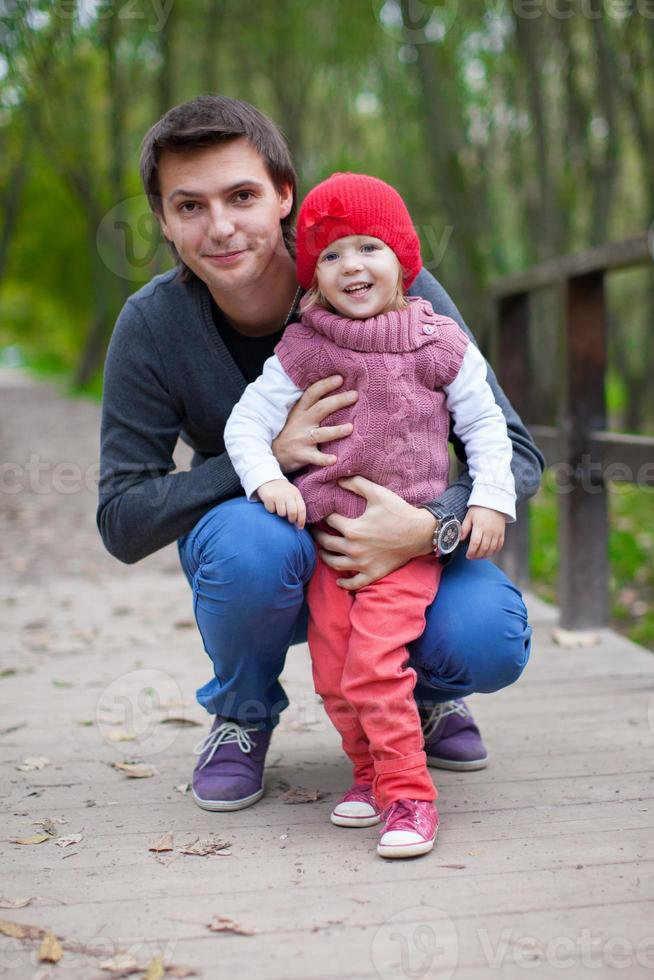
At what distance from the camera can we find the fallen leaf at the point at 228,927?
175 cm

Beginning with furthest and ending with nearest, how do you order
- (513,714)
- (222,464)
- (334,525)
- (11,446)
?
(11,446), (513,714), (222,464), (334,525)

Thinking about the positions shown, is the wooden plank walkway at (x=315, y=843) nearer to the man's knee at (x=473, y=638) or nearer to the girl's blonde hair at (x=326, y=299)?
the man's knee at (x=473, y=638)

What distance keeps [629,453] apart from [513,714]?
3.22ft

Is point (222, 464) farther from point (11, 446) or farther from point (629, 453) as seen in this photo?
point (11, 446)

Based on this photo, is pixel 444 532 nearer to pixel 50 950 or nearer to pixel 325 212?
pixel 325 212

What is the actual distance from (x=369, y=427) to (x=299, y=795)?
0.82 m

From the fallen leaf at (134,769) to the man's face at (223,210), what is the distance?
1123 mm

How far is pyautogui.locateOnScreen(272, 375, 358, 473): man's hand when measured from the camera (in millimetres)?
2270

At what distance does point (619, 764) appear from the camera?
250 centimetres

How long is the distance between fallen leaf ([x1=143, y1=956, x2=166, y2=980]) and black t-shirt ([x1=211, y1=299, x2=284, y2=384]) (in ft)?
4.36

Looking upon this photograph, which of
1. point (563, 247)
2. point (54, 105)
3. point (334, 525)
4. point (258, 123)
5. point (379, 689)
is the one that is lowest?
point (379, 689)

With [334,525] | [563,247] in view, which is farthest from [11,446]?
[334,525]

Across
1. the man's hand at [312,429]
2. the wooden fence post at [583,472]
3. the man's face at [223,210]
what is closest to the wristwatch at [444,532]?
the man's hand at [312,429]

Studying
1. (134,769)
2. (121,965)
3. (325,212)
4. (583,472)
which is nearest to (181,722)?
(134,769)
